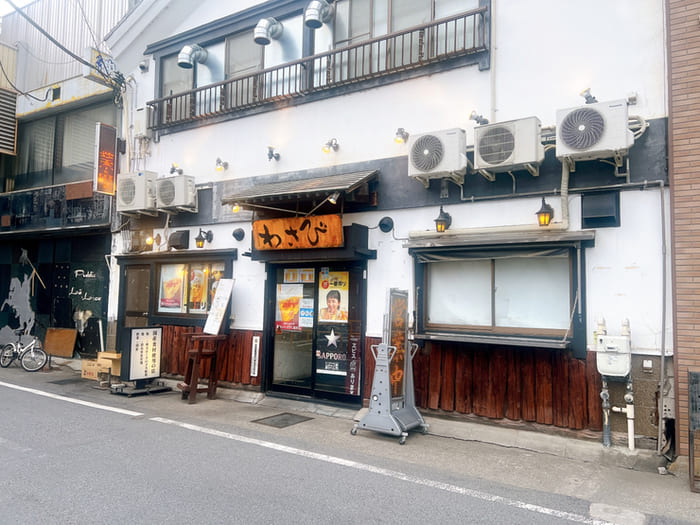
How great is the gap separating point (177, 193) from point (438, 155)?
6.41 metres

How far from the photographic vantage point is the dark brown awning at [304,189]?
27.5 ft

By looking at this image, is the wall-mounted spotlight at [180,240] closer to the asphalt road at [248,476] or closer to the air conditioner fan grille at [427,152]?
the asphalt road at [248,476]

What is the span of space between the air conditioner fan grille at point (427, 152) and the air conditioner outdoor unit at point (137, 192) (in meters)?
6.96

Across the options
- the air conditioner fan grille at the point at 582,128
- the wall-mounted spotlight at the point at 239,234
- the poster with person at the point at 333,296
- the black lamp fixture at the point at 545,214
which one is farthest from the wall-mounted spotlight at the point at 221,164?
the air conditioner fan grille at the point at 582,128

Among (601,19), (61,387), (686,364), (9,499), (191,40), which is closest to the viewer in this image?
(9,499)

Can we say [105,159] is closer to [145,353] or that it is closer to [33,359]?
[145,353]

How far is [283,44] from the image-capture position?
10836 mm

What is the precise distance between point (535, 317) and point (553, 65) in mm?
3924

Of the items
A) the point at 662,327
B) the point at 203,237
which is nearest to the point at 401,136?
the point at 662,327

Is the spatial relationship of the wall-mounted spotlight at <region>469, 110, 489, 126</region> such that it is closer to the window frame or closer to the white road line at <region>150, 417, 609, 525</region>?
the window frame

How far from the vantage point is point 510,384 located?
7.60 m

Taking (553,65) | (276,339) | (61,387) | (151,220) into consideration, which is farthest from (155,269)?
(553,65)

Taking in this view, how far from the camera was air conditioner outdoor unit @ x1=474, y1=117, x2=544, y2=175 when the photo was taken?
7.23 m

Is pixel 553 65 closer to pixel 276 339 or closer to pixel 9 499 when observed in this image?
pixel 276 339
